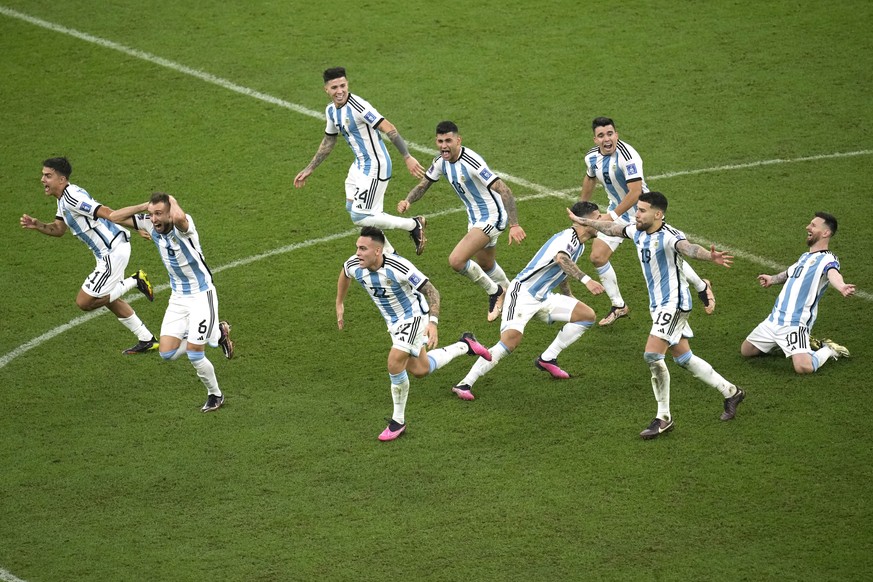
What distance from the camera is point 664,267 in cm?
1165

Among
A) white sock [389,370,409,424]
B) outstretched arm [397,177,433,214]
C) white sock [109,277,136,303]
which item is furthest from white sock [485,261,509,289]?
white sock [109,277,136,303]

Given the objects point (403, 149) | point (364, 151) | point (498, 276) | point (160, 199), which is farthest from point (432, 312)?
point (364, 151)

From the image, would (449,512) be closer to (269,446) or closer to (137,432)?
(269,446)

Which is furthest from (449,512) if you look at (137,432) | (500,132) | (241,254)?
(500,132)

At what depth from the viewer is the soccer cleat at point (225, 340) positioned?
1324cm

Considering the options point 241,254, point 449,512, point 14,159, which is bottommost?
point 449,512

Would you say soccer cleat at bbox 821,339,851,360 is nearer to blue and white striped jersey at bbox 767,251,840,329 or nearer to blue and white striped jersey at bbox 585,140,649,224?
blue and white striped jersey at bbox 767,251,840,329

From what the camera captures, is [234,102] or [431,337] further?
[234,102]

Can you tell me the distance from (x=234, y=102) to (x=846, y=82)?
34.3 ft

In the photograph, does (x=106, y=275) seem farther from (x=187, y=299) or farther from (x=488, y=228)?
(x=488, y=228)

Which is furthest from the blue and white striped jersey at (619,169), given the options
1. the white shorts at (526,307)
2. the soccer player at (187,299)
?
the soccer player at (187,299)

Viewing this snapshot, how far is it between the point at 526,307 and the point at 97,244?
5104mm

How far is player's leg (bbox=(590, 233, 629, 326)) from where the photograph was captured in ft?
46.5

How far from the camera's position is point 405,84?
822 inches
